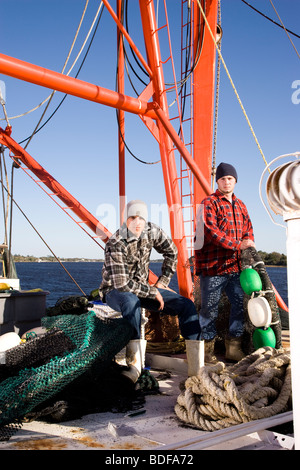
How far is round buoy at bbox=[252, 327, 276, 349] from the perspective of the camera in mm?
3734

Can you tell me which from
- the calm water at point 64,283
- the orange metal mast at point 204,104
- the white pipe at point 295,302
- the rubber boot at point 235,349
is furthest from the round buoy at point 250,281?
the calm water at point 64,283

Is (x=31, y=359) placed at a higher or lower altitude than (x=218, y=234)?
lower

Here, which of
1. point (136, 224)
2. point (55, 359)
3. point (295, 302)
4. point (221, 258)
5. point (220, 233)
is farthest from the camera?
point (221, 258)

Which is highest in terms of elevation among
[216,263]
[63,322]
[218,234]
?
[218,234]

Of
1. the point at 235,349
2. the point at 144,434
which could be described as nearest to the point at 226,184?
the point at 235,349

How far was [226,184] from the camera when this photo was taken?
4.20 m

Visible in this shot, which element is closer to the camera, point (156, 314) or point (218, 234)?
point (218, 234)

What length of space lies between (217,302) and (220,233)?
636mm

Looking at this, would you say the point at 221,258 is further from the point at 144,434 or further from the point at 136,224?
the point at 144,434

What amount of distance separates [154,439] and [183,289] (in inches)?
125

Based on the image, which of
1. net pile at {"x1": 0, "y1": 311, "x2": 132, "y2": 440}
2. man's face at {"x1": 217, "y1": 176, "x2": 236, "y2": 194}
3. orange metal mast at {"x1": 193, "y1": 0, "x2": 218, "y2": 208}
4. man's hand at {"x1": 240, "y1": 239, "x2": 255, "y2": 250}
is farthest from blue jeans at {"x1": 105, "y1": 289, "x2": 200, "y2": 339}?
orange metal mast at {"x1": 193, "y1": 0, "x2": 218, "y2": 208}

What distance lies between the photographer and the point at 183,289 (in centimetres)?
548
